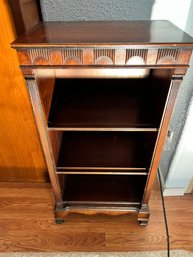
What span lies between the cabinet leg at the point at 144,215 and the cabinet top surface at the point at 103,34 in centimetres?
66

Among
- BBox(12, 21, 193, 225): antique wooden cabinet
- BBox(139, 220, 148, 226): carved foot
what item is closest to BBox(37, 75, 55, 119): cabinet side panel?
BBox(12, 21, 193, 225): antique wooden cabinet

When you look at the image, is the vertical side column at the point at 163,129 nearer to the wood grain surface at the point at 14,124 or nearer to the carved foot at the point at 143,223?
the carved foot at the point at 143,223

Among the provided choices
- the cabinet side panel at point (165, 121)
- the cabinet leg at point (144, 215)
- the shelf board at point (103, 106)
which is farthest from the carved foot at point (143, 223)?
the shelf board at point (103, 106)

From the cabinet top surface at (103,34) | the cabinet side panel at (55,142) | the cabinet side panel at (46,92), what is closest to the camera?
the cabinet top surface at (103,34)

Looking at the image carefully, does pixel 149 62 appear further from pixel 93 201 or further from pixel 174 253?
pixel 174 253

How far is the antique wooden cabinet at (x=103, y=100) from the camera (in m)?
0.47

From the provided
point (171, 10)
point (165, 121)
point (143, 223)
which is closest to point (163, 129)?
point (165, 121)

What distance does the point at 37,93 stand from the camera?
1.79 feet

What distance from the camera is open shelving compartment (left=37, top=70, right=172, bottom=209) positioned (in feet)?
2.08

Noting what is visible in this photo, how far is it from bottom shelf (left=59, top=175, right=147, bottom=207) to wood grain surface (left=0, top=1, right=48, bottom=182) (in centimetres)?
22

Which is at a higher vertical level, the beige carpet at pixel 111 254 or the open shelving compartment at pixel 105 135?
the open shelving compartment at pixel 105 135

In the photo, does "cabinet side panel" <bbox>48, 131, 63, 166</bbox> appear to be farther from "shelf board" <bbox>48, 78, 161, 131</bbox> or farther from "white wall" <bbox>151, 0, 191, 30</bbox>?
"white wall" <bbox>151, 0, 191, 30</bbox>

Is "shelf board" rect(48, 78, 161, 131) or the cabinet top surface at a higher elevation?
the cabinet top surface

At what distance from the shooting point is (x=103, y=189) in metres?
0.92
